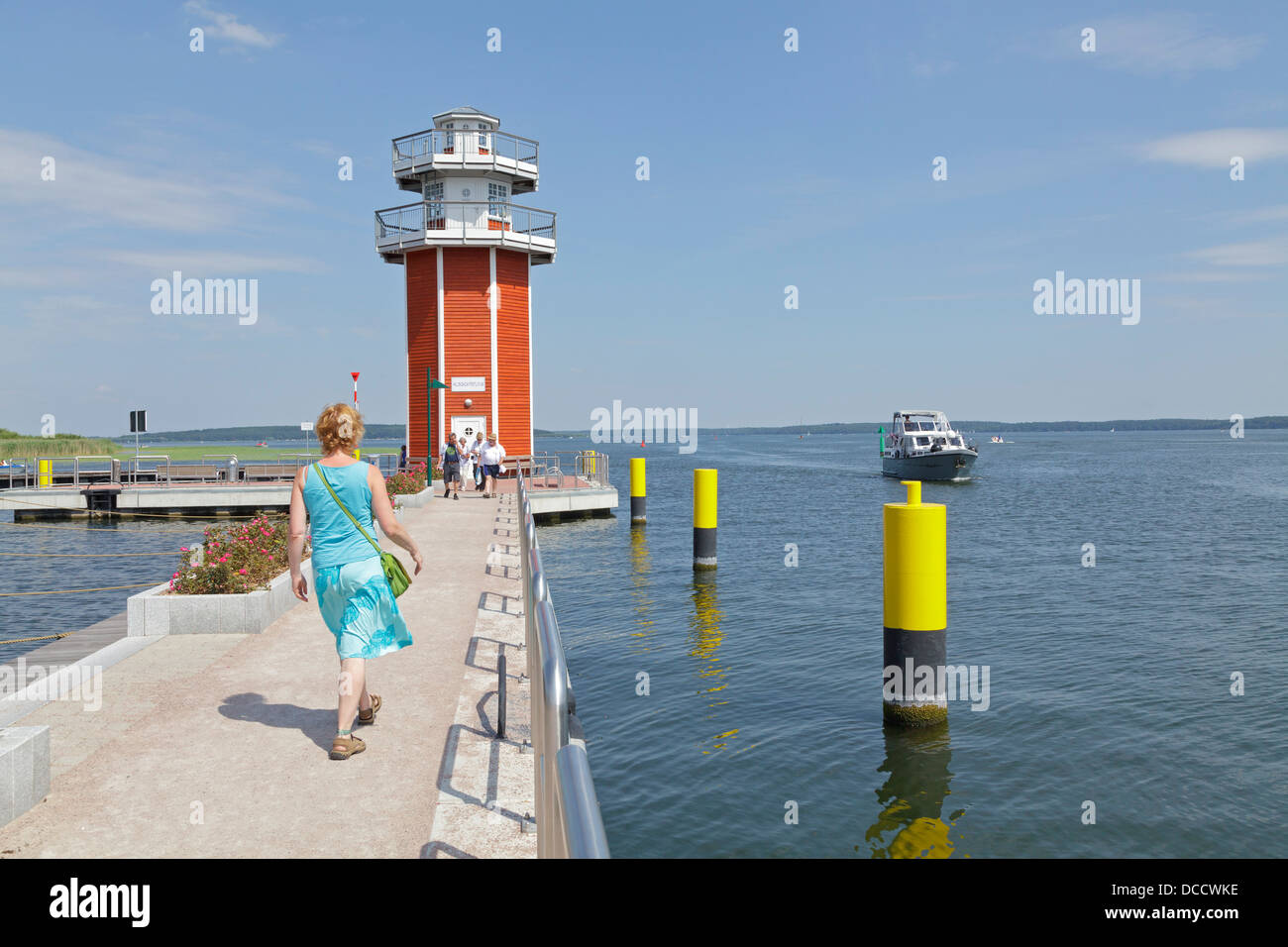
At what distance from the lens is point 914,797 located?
853 cm

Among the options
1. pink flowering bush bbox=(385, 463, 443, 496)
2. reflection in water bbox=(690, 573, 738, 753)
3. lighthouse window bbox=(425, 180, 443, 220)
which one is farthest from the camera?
lighthouse window bbox=(425, 180, 443, 220)

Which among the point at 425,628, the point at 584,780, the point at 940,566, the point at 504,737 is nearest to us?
the point at 584,780

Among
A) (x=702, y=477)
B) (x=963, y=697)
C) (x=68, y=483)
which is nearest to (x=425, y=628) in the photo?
(x=963, y=697)

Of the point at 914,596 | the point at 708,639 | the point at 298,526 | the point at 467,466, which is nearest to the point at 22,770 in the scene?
the point at 298,526

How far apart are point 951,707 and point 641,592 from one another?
904 cm

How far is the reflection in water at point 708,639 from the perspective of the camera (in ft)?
37.2

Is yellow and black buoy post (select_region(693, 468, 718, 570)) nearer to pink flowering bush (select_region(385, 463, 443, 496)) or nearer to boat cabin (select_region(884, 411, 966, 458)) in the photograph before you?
pink flowering bush (select_region(385, 463, 443, 496))

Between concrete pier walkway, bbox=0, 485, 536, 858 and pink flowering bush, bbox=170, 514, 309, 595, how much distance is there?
690 mm

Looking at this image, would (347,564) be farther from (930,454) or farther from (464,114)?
(930,454)

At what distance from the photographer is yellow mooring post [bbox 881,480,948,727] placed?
9.15 meters

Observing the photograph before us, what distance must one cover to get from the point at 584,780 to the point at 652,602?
626 inches

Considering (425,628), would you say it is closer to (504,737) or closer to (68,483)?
(504,737)

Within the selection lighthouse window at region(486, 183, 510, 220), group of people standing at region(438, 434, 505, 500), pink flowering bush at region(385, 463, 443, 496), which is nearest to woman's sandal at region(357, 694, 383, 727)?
pink flowering bush at region(385, 463, 443, 496)

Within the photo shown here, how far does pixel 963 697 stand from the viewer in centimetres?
1160
